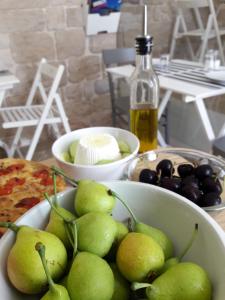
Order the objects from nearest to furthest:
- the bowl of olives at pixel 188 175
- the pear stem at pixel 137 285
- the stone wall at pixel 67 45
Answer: the pear stem at pixel 137 285
the bowl of olives at pixel 188 175
the stone wall at pixel 67 45

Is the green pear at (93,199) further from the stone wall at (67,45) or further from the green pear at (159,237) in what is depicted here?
the stone wall at (67,45)

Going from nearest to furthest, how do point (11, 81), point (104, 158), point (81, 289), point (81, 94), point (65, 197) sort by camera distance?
point (81, 289) < point (65, 197) < point (104, 158) < point (11, 81) < point (81, 94)

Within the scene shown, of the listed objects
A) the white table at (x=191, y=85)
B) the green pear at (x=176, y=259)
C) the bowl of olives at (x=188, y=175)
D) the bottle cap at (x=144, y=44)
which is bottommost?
the white table at (x=191, y=85)

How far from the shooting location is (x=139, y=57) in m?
0.65

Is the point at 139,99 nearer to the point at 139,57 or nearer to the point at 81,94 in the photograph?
the point at 139,57

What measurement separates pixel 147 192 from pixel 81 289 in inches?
6.9

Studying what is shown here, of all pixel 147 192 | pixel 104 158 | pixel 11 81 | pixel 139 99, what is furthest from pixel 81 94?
pixel 147 192

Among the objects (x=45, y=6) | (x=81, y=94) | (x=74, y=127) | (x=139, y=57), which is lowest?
(x=74, y=127)

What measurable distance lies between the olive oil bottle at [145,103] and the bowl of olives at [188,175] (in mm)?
48

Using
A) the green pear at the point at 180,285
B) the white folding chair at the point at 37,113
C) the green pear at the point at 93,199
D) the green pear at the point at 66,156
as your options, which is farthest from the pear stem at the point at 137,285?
the white folding chair at the point at 37,113

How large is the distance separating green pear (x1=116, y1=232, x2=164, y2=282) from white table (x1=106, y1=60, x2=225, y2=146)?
1.00 metres

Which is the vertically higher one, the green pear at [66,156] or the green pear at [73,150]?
the green pear at [73,150]

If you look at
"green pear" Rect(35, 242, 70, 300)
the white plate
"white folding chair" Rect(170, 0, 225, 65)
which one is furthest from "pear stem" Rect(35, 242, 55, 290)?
"white folding chair" Rect(170, 0, 225, 65)

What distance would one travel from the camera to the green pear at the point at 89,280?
0.28 m
